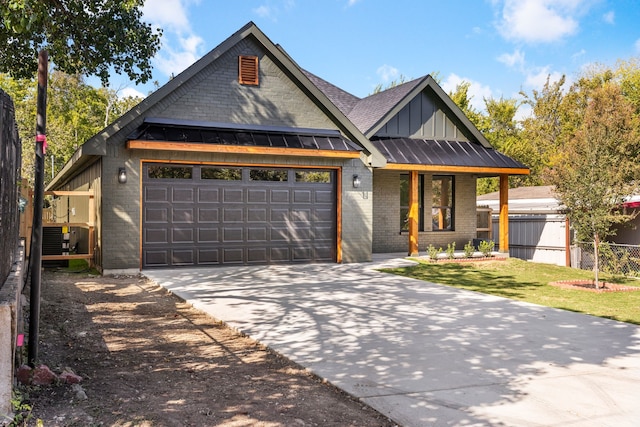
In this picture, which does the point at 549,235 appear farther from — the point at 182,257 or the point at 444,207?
the point at 182,257

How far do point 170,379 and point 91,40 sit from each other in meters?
11.4

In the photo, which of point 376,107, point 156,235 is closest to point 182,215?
point 156,235

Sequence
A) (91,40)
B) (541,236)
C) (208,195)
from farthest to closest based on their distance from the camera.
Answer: (541,236), (208,195), (91,40)

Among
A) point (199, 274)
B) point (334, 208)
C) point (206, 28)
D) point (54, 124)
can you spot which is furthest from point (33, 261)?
point (206, 28)

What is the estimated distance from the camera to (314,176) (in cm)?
1631

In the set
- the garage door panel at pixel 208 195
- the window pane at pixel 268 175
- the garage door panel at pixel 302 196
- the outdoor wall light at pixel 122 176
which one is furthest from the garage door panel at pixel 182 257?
the garage door panel at pixel 302 196

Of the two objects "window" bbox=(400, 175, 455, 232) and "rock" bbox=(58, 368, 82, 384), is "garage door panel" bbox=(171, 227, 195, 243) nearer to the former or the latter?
"window" bbox=(400, 175, 455, 232)

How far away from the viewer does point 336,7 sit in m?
43.0

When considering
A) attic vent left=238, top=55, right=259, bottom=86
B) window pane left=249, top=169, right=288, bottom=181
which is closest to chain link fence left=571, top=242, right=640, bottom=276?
window pane left=249, top=169, right=288, bottom=181

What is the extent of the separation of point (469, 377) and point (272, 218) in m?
10.7

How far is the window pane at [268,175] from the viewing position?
50.6 ft

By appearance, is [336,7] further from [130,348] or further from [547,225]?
[130,348]

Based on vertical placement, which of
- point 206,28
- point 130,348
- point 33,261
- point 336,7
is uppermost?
point 206,28

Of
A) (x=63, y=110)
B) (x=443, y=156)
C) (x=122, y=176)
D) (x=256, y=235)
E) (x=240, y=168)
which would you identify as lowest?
(x=256, y=235)
